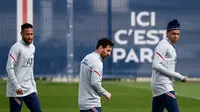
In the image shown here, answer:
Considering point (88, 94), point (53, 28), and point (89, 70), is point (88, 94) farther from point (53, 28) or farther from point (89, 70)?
point (53, 28)

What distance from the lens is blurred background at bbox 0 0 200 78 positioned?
91.6 feet

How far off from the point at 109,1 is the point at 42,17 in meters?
2.28

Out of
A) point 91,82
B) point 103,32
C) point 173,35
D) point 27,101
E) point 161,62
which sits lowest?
point 27,101

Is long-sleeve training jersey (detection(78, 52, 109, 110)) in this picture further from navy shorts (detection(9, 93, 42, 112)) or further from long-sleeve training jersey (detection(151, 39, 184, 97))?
navy shorts (detection(9, 93, 42, 112))

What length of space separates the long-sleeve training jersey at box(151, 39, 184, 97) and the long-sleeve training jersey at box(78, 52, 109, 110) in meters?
1.61

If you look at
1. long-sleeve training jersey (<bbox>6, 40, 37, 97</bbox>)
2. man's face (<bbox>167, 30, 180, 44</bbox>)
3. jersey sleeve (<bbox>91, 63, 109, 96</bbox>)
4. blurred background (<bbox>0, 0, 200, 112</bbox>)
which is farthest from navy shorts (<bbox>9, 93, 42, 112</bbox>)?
blurred background (<bbox>0, 0, 200, 112</bbox>)

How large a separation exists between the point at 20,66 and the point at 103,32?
49.3 feet

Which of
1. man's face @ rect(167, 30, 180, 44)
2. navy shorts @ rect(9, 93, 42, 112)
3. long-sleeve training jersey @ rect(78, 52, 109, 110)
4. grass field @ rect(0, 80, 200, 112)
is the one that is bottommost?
grass field @ rect(0, 80, 200, 112)

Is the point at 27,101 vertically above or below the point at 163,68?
below

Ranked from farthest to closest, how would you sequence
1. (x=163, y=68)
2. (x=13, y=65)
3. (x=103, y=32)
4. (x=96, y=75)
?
1. (x=103, y=32)
2. (x=13, y=65)
3. (x=163, y=68)
4. (x=96, y=75)

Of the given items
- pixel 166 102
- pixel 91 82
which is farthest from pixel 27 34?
pixel 166 102

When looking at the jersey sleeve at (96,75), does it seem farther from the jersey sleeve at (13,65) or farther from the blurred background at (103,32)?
the blurred background at (103,32)

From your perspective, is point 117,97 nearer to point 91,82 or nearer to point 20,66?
point 20,66

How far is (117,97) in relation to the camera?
22.5 m
